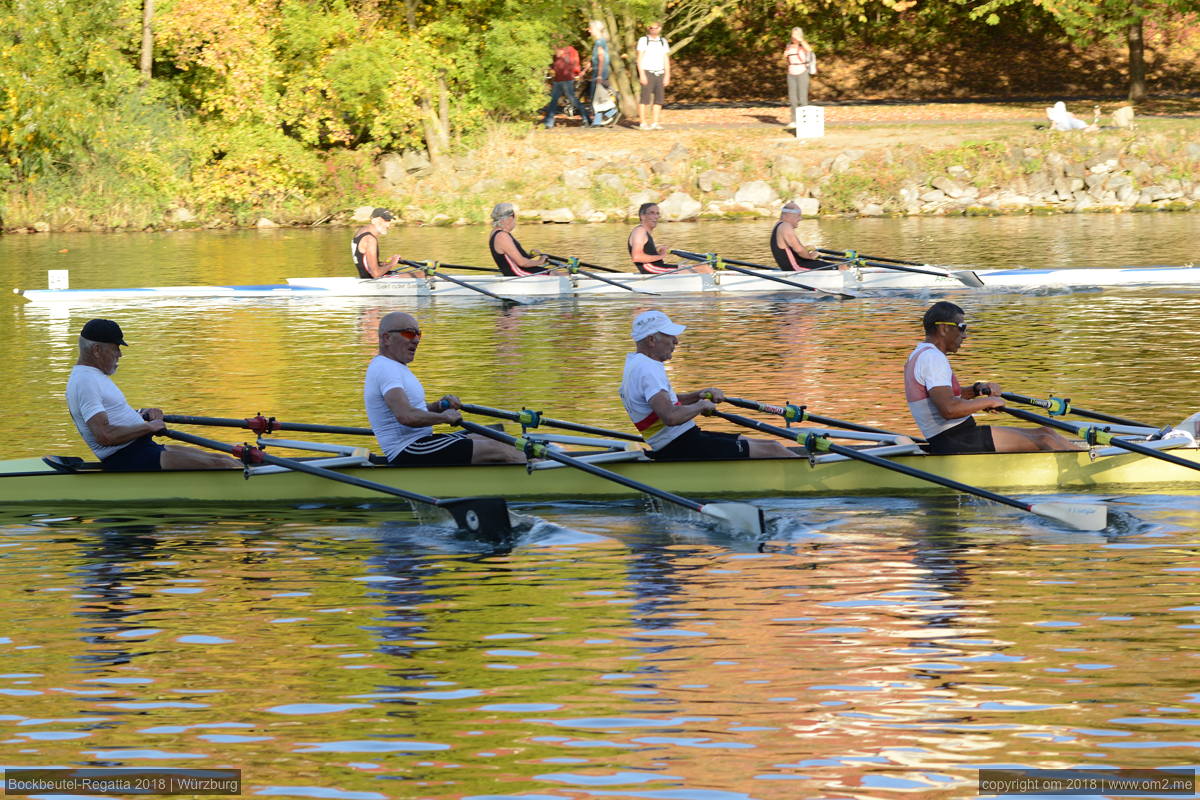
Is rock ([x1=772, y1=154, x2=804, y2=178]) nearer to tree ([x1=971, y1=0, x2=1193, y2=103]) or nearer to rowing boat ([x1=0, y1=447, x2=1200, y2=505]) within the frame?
tree ([x1=971, y1=0, x2=1193, y2=103])

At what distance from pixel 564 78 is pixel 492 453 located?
3361 cm

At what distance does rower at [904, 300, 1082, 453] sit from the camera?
12281 mm

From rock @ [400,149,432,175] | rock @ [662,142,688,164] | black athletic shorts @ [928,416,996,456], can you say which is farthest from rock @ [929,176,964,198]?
black athletic shorts @ [928,416,996,456]

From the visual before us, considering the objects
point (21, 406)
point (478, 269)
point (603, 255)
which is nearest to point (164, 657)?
point (21, 406)

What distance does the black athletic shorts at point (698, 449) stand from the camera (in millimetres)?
12852

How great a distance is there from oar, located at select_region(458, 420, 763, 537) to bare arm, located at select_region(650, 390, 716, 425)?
1.73 feet

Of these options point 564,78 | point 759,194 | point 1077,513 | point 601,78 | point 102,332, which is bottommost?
point 1077,513

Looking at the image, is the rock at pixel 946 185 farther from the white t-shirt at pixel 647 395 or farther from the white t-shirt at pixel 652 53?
the white t-shirt at pixel 647 395

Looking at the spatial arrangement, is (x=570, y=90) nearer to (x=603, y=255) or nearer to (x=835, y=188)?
(x=835, y=188)

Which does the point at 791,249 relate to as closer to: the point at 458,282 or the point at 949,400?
the point at 458,282

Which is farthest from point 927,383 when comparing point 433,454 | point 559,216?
point 559,216

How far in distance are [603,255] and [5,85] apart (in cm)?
1642

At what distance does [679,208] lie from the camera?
1592 inches

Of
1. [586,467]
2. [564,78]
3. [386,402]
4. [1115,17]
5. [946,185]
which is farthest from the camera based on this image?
[564,78]
